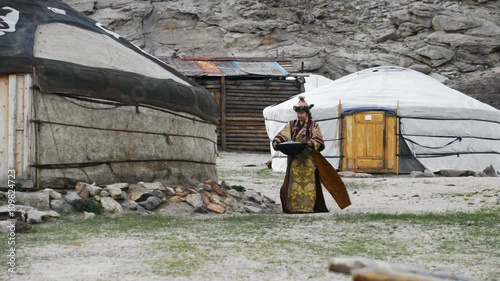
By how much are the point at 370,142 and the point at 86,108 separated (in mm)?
8146

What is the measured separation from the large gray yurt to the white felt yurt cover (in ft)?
20.4

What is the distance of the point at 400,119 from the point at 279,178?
2.75 m

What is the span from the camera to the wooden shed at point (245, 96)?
2247 cm

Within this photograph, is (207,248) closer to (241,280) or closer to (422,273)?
(241,280)

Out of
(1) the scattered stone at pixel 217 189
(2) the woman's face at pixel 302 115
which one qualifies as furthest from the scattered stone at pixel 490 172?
(2) the woman's face at pixel 302 115

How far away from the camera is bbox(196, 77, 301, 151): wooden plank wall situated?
73.9 feet

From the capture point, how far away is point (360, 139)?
1506cm

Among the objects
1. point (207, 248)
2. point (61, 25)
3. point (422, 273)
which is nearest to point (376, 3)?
point (61, 25)

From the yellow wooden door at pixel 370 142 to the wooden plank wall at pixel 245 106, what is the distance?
7434 millimetres

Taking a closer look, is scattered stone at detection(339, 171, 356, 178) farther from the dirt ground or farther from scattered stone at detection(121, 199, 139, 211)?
scattered stone at detection(121, 199, 139, 211)

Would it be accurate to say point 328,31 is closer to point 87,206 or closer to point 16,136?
point 16,136

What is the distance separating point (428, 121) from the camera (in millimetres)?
14930

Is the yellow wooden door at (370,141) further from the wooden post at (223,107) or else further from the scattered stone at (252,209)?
the wooden post at (223,107)

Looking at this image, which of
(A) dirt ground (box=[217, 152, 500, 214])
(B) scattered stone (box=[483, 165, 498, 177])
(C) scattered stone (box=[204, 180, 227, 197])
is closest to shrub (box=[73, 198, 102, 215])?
(C) scattered stone (box=[204, 180, 227, 197])
